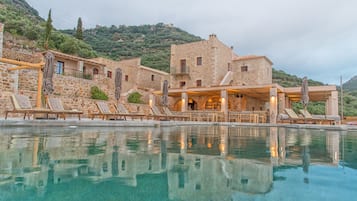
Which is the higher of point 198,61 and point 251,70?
point 198,61

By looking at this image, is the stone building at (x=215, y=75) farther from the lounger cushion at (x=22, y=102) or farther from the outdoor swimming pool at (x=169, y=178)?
the outdoor swimming pool at (x=169, y=178)

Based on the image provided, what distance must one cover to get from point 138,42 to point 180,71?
32902mm

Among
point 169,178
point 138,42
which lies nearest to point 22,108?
point 169,178

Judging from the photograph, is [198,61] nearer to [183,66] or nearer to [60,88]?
[183,66]

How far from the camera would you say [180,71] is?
85.9ft

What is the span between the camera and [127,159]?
2.73 meters

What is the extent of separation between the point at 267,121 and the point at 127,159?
1530 cm

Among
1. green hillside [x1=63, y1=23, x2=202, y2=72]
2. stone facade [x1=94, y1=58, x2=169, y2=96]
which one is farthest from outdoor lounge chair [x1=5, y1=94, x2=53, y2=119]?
green hillside [x1=63, y1=23, x2=202, y2=72]

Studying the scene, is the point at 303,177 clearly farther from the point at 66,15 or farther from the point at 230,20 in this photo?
the point at 66,15

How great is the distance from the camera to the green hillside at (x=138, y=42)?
44.4m

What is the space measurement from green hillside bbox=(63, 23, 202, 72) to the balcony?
1331 cm

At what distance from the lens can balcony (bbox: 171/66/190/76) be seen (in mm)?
25766

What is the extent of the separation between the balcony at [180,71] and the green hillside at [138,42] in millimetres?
13307

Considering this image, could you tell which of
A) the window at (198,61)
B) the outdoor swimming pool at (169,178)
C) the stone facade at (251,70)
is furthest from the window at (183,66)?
the outdoor swimming pool at (169,178)
